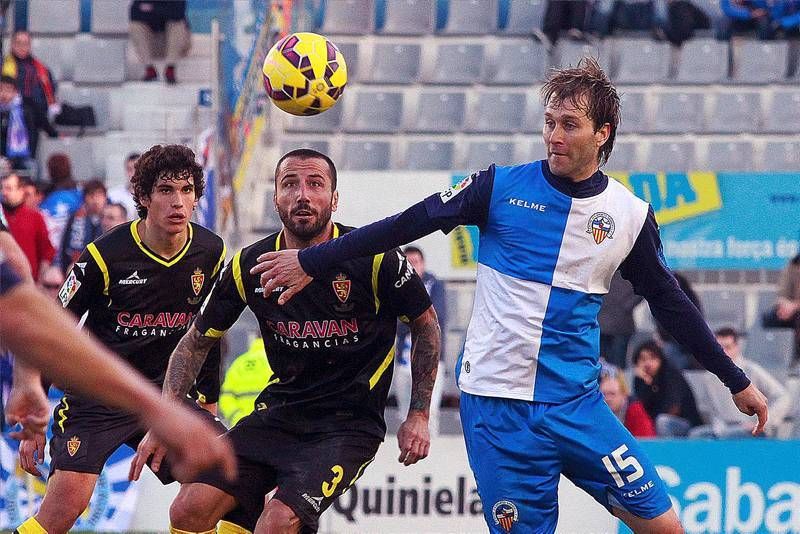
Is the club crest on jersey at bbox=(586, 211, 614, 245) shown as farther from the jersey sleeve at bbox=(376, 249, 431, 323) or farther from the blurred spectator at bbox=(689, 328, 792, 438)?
the blurred spectator at bbox=(689, 328, 792, 438)

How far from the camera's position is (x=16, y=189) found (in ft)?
35.3

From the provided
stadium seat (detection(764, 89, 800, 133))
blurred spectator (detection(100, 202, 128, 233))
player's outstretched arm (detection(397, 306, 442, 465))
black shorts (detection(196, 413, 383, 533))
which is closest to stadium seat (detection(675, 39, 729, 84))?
stadium seat (detection(764, 89, 800, 133))

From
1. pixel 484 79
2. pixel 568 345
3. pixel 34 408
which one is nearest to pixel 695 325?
pixel 568 345

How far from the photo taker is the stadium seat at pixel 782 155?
43.7 ft

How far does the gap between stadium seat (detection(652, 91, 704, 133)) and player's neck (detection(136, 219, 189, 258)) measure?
886 cm

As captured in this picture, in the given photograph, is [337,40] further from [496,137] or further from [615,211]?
[615,211]

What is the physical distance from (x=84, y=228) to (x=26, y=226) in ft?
1.55

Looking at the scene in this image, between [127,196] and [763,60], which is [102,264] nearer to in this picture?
[127,196]

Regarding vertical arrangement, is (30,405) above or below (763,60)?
below

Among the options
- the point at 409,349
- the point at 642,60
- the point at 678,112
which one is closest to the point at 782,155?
the point at 678,112

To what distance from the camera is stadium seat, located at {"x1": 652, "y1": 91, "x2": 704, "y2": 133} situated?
14.1 metres

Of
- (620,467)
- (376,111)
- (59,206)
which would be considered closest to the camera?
(620,467)

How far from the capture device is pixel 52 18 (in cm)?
1535

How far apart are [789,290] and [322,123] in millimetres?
5384
